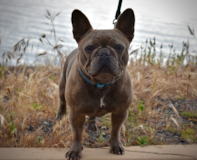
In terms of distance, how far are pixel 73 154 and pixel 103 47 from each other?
1.20 m

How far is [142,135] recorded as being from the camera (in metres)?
2.98

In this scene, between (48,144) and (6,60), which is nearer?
(48,144)

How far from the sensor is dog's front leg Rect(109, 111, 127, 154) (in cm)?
242

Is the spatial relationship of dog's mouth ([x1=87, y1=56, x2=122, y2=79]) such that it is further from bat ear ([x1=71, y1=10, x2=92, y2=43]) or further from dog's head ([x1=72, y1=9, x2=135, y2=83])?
bat ear ([x1=71, y1=10, x2=92, y2=43])

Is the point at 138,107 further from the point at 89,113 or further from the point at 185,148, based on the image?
the point at 89,113

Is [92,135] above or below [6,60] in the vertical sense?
below

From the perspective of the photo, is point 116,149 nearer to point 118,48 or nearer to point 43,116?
point 118,48

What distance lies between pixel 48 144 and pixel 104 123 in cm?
106

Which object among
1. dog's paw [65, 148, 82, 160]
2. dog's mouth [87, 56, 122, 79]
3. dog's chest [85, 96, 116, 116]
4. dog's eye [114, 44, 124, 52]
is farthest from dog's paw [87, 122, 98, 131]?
dog's eye [114, 44, 124, 52]

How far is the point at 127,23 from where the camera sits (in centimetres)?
241

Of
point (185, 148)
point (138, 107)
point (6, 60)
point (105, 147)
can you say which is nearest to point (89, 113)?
point (105, 147)

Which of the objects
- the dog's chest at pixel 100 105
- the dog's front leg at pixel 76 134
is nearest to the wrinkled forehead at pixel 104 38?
the dog's chest at pixel 100 105

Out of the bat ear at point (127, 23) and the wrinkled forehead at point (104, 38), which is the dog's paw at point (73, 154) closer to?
the wrinkled forehead at point (104, 38)

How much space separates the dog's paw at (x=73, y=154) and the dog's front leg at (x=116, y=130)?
393 millimetres
